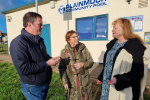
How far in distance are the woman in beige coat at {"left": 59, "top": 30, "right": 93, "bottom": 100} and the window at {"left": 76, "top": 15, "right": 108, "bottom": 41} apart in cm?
371

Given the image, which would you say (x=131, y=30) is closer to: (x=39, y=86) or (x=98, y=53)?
(x=39, y=86)

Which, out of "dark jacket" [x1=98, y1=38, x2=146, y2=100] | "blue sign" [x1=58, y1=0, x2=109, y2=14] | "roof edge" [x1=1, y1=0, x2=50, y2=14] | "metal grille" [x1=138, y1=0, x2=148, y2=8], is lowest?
"dark jacket" [x1=98, y1=38, x2=146, y2=100]

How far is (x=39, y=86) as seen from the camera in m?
1.67

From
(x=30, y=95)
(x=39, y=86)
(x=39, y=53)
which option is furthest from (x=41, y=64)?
(x=30, y=95)

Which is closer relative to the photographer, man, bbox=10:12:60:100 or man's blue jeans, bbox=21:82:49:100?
man, bbox=10:12:60:100

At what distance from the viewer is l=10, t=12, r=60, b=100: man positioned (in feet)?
4.74

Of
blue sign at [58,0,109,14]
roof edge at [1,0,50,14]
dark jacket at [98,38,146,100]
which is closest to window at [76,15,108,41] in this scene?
blue sign at [58,0,109,14]

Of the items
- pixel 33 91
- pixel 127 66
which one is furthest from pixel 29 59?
pixel 127 66

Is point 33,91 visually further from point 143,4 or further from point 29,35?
point 143,4

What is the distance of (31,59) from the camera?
5.17 feet

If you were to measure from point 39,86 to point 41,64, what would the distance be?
0.39 meters

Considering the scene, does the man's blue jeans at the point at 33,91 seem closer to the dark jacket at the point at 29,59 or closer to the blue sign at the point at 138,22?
the dark jacket at the point at 29,59

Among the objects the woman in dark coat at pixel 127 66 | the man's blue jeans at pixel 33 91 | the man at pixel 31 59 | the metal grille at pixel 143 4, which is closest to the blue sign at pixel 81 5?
the metal grille at pixel 143 4

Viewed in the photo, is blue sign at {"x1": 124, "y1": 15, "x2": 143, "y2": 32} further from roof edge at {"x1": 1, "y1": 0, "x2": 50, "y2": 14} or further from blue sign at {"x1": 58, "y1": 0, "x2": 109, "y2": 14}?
roof edge at {"x1": 1, "y1": 0, "x2": 50, "y2": 14}
